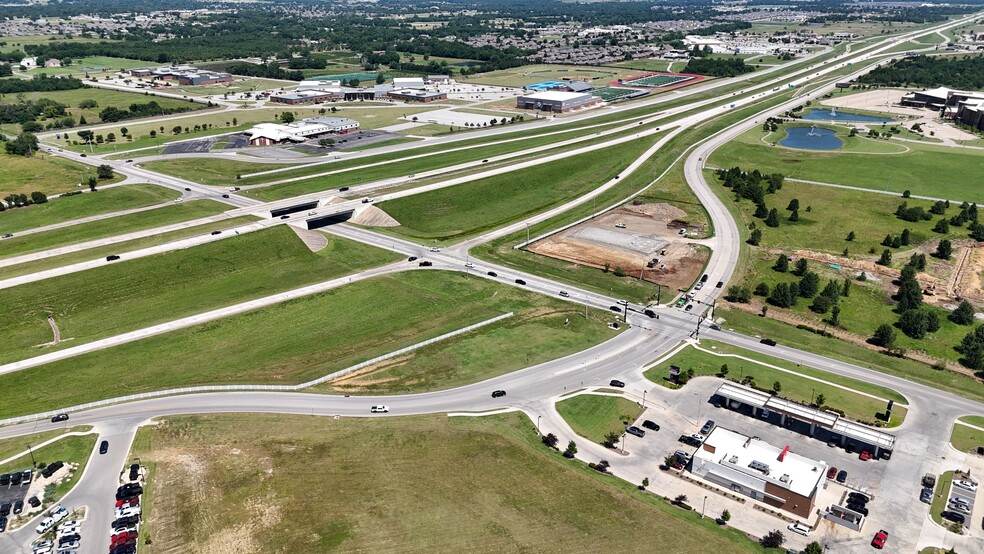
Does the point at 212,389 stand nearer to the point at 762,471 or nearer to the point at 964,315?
the point at 762,471

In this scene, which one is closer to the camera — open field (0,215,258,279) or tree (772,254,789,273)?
open field (0,215,258,279)

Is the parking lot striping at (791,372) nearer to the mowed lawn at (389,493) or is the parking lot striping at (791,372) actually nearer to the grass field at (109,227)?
the mowed lawn at (389,493)

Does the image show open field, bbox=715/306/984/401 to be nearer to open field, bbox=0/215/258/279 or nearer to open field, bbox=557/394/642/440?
open field, bbox=557/394/642/440

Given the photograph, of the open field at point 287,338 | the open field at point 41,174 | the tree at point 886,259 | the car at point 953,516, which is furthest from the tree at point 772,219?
the open field at point 41,174

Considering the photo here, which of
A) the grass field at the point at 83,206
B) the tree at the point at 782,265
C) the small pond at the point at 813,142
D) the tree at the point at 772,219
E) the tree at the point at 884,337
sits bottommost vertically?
the tree at the point at 884,337

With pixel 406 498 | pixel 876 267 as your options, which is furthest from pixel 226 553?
pixel 876 267

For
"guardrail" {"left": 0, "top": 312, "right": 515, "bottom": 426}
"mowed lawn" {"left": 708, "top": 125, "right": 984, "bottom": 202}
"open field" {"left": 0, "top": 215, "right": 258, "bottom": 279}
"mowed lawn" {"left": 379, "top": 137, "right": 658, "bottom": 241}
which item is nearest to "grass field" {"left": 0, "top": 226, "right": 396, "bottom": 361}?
"open field" {"left": 0, "top": 215, "right": 258, "bottom": 279}

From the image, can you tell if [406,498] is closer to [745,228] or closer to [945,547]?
[945,547]

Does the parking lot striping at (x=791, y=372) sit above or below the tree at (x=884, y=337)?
below
